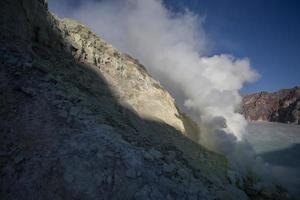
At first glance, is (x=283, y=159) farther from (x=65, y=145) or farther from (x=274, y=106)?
(x=274, y=106)

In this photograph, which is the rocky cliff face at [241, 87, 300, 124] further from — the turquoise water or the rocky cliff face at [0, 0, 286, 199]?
the rocky cliff face at [0, 0, 286, 199]

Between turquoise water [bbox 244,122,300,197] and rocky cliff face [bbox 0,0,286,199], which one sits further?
turquoise water [bbox 244,122,300,197]

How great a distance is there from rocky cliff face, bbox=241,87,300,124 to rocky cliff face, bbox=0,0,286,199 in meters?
160

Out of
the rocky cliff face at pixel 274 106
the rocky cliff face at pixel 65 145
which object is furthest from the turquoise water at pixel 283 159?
the rocky cliff face at pixel 274 106

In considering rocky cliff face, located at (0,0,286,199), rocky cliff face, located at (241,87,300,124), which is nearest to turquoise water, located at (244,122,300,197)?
rocky cliff face, located at (0,0,286,199)

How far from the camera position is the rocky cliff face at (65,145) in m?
6.67

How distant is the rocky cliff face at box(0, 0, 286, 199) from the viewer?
21.9 feet

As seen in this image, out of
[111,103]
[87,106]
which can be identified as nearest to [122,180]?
[87,106]

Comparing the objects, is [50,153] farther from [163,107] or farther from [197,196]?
[163,107]

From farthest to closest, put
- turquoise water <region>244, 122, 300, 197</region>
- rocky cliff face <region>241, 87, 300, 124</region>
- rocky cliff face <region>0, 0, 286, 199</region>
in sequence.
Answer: rocky cliff face <region>241, 87, 300, 124</region> → turquoise water <region>244, 122, 300, 197</region> → rocky cliff face <region>0, 0, 286, 199</region>

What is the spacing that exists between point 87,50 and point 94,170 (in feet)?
38.0

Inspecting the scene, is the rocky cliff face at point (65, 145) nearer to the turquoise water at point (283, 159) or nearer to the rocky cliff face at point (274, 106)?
the turquoise water at point (283, 159)

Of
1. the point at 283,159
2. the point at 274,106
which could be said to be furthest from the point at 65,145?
the point at 274,106

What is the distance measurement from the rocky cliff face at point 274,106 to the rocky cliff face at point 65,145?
523ft
